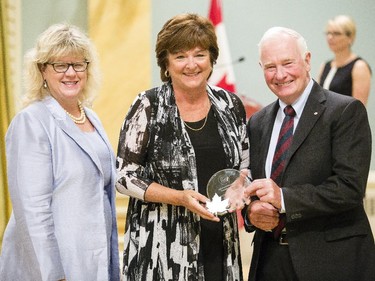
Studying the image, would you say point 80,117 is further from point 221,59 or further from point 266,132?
point 221,59

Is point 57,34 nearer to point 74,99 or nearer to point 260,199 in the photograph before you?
point 74,99

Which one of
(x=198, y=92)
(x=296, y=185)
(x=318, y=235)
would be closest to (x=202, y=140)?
(x=198, y=92)

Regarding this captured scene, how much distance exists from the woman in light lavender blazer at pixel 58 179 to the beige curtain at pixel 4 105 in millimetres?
1853

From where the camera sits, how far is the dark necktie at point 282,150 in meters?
2.60

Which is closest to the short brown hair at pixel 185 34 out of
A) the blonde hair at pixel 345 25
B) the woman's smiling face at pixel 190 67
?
the woman's smiling face at pixel 190 67

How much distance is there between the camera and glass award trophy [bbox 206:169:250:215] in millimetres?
2518

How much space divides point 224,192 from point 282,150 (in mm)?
281

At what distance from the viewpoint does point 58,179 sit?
101 inches

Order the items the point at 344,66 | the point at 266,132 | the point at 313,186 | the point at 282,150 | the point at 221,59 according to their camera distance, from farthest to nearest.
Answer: the point at 221,59 → the point at 344,66 → the point at 266,132 → the point at 282,150 → the point at 313,186

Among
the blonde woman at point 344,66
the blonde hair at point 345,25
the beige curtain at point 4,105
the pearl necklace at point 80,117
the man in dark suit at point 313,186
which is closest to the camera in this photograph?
the man in dark suit at point 313,186

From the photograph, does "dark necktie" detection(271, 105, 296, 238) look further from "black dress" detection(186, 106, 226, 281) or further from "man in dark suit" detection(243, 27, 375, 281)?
"black dress" detection(186, 106, 226, 281)

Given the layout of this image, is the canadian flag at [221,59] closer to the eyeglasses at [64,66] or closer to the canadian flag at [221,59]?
the canadian flag at [221,59]

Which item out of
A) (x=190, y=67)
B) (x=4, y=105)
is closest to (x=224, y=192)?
(x=190, y=67)

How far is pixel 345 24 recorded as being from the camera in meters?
5.20
